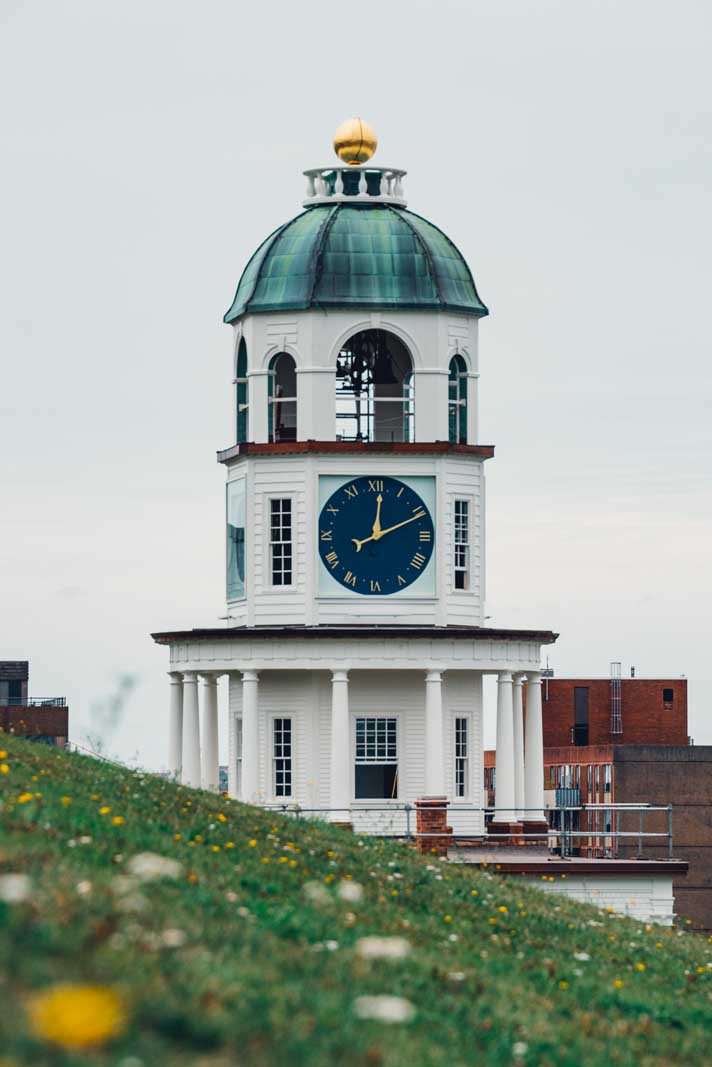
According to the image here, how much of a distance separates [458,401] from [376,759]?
27.3 feet

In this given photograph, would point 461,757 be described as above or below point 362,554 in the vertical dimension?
below

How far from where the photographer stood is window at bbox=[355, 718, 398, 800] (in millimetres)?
52375

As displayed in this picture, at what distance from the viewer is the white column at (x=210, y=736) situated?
55594 millimetres

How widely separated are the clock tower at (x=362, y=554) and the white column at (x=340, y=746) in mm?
43

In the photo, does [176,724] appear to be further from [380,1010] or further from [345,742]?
[380,1010]

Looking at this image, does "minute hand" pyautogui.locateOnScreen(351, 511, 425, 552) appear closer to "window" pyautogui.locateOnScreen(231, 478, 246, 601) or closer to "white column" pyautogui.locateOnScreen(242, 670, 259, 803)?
"window" pyautogui.locateOnScreen(231, 478, 246, 601)

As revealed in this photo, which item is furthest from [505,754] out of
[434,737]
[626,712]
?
[626,712]

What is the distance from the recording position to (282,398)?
176 ft

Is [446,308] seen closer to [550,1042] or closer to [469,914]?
[469,914]

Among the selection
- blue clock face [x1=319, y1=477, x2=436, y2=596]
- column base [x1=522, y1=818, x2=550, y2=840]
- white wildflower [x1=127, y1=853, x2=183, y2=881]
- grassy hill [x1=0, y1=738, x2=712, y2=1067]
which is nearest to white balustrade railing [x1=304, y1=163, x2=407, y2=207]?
blue clock face [x1=319, y1=477, x2=436, y2=596]

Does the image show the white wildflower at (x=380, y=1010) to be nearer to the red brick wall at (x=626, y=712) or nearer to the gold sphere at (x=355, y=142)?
the gold sphere at (x=355, y=142)

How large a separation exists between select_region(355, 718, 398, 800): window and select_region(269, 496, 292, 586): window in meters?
3.68

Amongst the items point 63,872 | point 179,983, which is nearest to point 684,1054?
point 63,872

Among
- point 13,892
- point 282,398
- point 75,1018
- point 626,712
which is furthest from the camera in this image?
point 626,712
